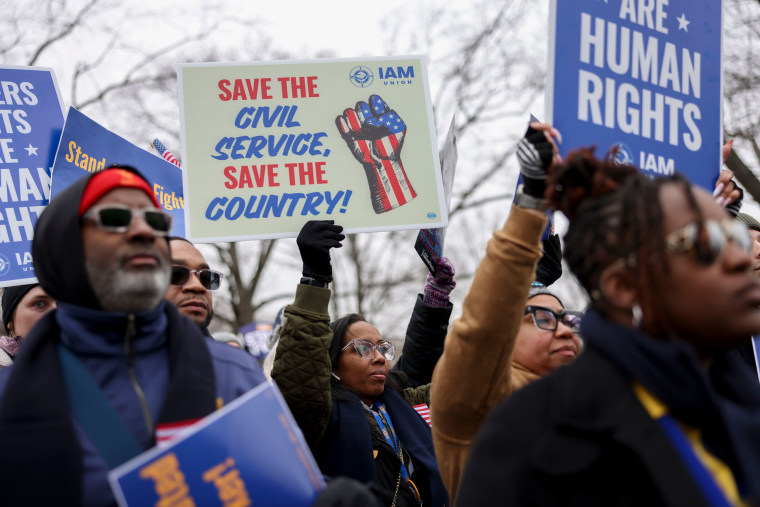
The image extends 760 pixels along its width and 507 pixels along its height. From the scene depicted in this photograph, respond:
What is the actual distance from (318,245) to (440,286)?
1.12 m

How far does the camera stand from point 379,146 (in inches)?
159

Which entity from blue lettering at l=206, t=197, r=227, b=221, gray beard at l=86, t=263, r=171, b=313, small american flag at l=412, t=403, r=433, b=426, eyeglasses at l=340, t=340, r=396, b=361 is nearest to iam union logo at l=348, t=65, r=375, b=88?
blue lettering at l=206, t=197, r=227, b=221

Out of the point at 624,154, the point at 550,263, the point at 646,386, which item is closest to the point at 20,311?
the point at 550,263

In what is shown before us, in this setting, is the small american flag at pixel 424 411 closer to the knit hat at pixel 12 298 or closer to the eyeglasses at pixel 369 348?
the eyeglasses at pixel 369 348

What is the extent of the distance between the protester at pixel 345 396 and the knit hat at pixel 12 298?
157cm

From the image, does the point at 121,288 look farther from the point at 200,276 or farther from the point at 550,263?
the point at 550,263

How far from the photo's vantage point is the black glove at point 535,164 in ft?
7.63

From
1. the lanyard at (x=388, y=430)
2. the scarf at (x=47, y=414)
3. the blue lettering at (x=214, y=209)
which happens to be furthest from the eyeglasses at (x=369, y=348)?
the scarf at (x=47, y=414)

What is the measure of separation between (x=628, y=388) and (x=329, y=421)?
7.12ft

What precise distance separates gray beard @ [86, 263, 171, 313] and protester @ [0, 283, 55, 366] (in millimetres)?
1930

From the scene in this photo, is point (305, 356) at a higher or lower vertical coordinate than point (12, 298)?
lower

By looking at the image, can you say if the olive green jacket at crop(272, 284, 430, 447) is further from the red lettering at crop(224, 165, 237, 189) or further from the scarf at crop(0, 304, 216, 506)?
the scarf at crop(0, 304, 216, 506)

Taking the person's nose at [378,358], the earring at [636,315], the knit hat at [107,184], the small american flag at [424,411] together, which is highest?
the knit hat at [107,184]

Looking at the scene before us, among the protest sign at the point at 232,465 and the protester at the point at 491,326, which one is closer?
the protest sign at the point at 232,465
